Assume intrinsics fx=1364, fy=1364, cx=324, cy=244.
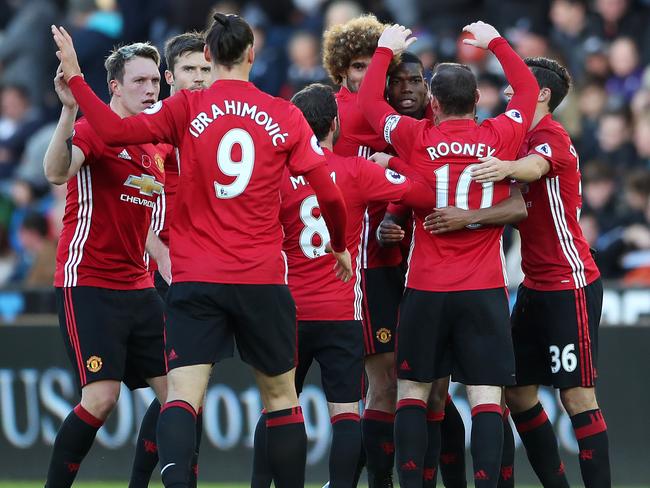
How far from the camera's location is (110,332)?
710 centimetres

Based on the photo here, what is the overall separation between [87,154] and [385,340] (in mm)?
1959

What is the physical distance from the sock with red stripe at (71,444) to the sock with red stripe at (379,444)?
1.52 metres

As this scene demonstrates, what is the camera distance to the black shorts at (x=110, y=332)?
7.05m

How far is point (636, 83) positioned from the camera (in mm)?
12453

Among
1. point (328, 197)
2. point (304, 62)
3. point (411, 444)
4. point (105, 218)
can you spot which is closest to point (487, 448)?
Answer: point (411, 444)

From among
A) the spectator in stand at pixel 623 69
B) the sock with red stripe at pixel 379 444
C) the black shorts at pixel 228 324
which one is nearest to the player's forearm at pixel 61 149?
the black shorts at pixel 228 324

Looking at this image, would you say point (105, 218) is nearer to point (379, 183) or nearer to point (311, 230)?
point (311, 230)

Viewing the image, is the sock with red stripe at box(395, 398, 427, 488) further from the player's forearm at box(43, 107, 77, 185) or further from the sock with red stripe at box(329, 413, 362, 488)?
the player's forearm at box(43, 107, 77, 185)

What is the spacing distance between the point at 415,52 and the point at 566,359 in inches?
240

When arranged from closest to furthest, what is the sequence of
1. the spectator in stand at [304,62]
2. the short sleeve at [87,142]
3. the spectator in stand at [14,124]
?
the short sleeve at [87,142] → the spectator in stand at [304,62] → the spectator in stand at [14,124]

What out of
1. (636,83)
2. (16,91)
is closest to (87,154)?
(636,83)

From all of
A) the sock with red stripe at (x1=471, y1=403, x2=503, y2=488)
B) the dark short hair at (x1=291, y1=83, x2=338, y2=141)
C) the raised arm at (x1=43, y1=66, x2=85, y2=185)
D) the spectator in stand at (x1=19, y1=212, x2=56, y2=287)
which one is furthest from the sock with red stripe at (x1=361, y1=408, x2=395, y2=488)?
the spectator in stand at (x1=19, y1=212, x2=56, y2=287)

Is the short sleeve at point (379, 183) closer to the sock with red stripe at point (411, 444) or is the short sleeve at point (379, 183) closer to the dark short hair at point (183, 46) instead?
Result: the sock with red stripe at point (411, 444)

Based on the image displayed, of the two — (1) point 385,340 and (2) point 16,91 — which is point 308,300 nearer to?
(1) point 385,340
